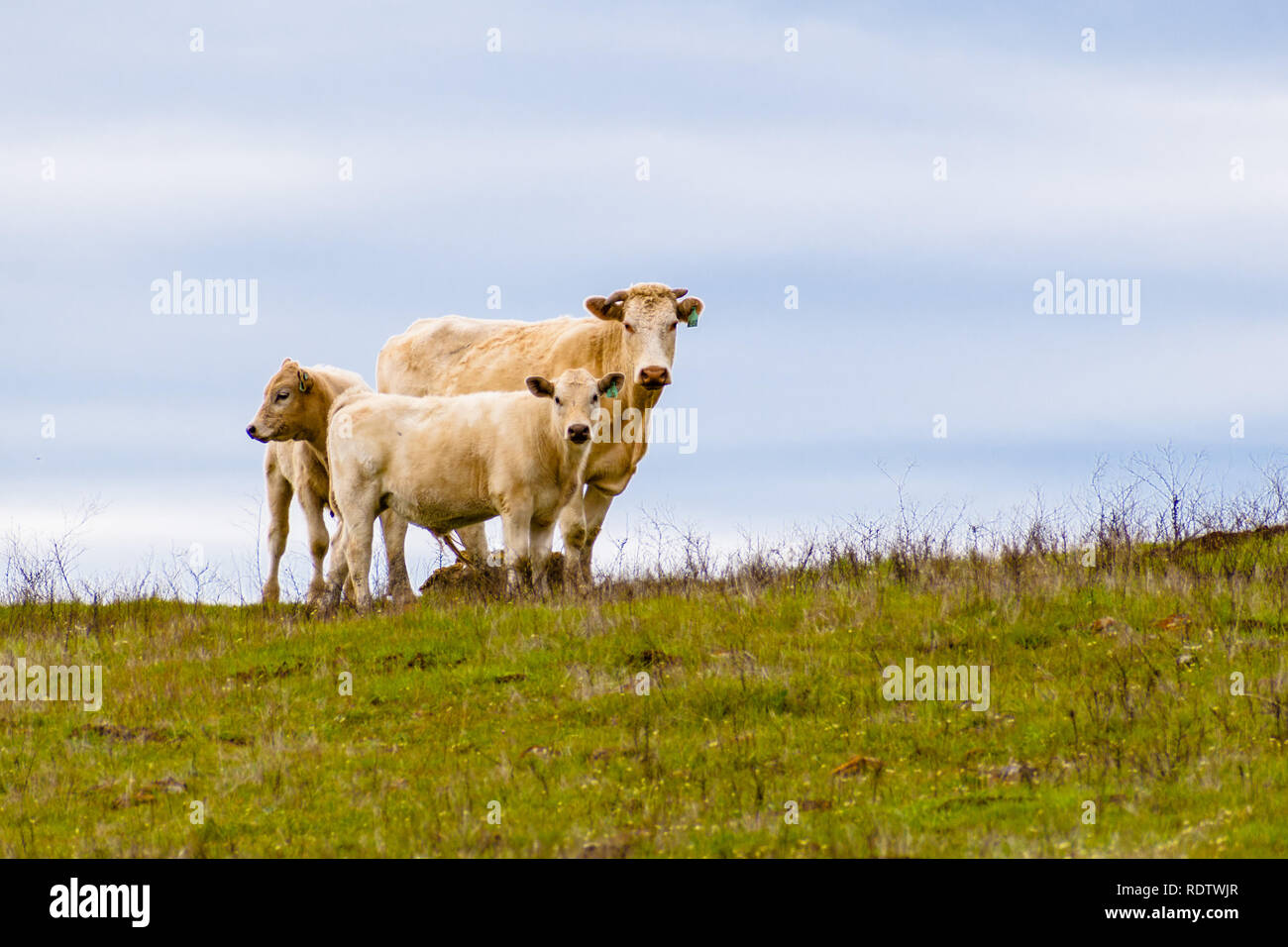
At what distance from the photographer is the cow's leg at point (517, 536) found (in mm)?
17562

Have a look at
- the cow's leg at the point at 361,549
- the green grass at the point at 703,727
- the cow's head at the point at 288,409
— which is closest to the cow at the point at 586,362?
the cow's leg at the point at 361,549

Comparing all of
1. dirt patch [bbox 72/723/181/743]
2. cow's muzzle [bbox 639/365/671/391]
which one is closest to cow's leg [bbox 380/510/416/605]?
cow's muzzle [bbox 639/365/671/391]

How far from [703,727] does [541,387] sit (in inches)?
Answer: 241

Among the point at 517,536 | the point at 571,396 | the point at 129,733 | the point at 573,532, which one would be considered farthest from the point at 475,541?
the point at 129,733

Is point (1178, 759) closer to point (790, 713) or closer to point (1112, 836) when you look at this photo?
point (1112, 836)

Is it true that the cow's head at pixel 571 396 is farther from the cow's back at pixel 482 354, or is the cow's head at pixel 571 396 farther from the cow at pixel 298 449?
the cow at pixel 298 449

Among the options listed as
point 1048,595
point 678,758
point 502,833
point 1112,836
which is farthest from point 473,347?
point 1112,836

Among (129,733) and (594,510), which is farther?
(594,510)

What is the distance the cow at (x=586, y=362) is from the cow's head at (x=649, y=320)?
0.5 inches

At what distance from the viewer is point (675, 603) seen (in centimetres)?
1666

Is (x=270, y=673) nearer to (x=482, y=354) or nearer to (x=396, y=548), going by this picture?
(x=396, y=548)

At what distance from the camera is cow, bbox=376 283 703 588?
19312 millimetres

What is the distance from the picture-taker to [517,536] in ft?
57.6
